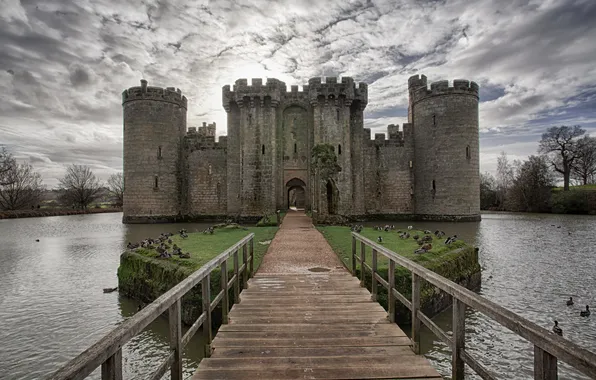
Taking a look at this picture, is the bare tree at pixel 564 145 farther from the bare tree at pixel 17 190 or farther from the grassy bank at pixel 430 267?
the bare tree at pixel 17 190

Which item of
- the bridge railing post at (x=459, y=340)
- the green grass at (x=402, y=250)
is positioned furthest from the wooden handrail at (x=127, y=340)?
the green grass at (x=402, y=250)

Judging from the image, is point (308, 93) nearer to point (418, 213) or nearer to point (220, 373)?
point (418, 213)

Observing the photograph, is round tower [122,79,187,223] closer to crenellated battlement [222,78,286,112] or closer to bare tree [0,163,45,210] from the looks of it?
crenellated battlement [222,78,286,112]

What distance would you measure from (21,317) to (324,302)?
24.5 ft

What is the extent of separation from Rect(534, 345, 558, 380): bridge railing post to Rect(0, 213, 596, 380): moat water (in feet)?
13.3

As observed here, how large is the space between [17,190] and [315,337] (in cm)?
6370

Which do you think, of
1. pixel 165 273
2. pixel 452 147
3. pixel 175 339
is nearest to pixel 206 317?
pixel 175 339

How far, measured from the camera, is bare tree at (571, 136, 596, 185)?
155ft

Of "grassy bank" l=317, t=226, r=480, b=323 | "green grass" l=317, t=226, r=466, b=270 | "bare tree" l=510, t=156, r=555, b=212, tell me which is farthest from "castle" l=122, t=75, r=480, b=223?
"bare tree" l=510, t=156, r=555, b=212

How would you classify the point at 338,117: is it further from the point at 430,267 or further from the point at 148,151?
the point at 430,267

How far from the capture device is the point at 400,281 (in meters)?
7.69

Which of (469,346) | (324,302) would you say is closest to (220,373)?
(324,302)

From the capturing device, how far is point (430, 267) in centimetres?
868

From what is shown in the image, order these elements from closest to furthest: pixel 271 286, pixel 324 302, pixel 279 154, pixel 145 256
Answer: pixel 324 302, pixel 271 286, pixel 145 256, pixel 279 154
